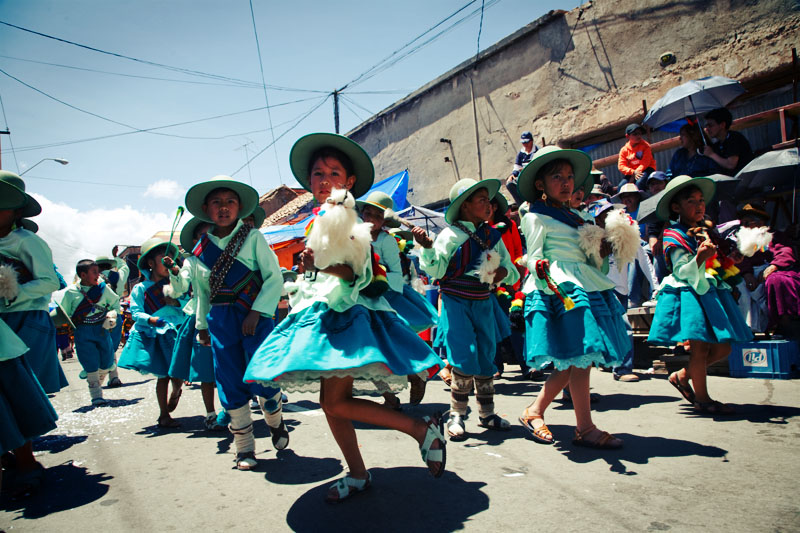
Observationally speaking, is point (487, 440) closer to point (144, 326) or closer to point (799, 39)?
point (144, 326)

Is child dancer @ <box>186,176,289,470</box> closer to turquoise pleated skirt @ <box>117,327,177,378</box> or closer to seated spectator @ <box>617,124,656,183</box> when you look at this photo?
turquoise pleated skirt @ <box>117,327,177,378</box>

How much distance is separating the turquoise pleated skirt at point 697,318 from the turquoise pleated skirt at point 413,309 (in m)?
1.95

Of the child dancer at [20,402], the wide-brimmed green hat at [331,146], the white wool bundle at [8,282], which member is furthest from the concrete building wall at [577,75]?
the child dancer at [20,402]

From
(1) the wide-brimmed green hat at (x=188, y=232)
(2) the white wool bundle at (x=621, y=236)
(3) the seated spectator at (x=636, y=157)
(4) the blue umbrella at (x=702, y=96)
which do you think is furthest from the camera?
(3) the seated spectator at (x=636, y=157)

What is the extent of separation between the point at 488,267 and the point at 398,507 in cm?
210

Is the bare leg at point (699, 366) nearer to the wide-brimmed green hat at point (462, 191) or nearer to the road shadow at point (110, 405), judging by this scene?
the wide-brimmed green hat at point (462, 191)

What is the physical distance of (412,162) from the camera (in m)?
19.4

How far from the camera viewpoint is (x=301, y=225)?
13445mm

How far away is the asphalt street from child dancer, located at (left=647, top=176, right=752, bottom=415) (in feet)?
1.33

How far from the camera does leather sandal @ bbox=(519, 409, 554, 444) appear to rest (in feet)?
12.5

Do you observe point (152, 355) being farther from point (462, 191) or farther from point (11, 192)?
point (462, 191)

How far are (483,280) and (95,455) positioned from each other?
3658mm

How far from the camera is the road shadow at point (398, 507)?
8.44 feet

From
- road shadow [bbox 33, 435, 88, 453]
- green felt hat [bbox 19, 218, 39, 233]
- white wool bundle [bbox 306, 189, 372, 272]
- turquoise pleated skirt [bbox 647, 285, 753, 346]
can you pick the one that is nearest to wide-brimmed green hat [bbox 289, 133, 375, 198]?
white wool bundle [bbox 306, 189, 372, 272]
